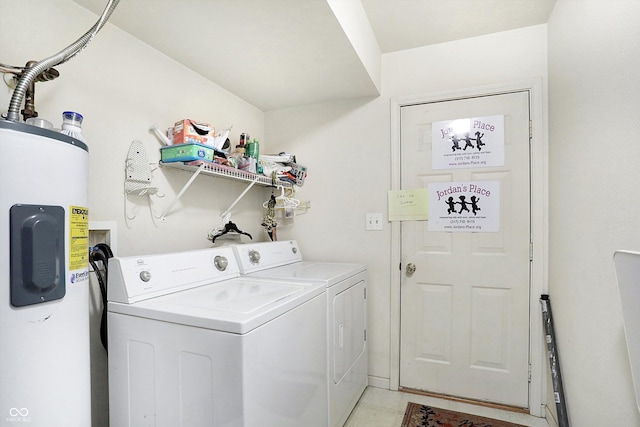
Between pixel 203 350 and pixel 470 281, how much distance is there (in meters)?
1.80

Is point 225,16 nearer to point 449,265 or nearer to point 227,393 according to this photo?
point 227,393

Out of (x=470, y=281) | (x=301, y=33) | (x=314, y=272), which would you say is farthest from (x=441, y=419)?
(x=301, y=33)

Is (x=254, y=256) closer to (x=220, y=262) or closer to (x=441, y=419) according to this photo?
(x=220, y=262)

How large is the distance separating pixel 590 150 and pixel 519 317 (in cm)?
115

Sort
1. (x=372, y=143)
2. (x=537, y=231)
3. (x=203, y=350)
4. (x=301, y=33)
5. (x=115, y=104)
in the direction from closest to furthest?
(x=203, y=350) < (x=115, y=104) < (x=301, y=33) < (x=537, y=231) < (x=372, y=143)

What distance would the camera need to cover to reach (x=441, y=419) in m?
1.93

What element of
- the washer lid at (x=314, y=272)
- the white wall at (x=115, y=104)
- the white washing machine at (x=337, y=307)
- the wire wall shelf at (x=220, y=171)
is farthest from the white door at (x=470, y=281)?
Result: the white wall at (x=115, y=104)

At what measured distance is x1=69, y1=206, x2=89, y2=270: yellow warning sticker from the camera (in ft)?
2.95

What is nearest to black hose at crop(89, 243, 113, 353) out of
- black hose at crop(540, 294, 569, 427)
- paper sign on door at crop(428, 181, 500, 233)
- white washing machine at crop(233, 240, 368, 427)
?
white washing machine at crop(233, 240, 368, 427)

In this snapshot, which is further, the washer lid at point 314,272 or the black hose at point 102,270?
the washer lid at point 314,272

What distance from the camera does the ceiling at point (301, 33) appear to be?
1407mm

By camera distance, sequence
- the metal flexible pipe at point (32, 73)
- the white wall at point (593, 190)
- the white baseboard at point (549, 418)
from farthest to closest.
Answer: the white baseboard at point (549, 418) < the white wall at point (593, 190) < the metal flexible pipe at point (32, 73)

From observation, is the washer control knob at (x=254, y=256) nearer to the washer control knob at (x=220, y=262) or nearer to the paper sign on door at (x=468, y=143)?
the washer control knob at (x=220, y=262)

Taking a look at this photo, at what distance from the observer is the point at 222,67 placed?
189cm
